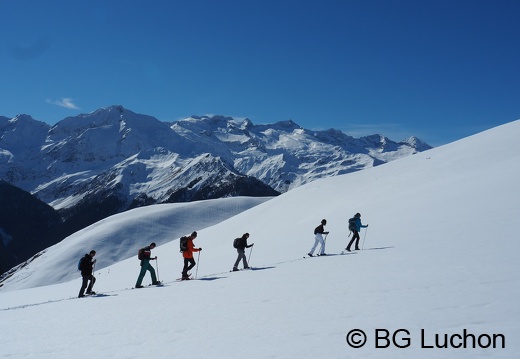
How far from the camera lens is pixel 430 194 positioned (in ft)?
90.3

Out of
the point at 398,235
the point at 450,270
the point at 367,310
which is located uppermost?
the point at 398,235

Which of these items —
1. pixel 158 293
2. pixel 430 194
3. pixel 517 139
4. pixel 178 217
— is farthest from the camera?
pixel 178 217

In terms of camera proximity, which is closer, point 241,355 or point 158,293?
point 241,355

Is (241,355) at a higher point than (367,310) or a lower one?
lower

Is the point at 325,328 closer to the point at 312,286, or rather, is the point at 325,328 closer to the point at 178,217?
the point at 312,286

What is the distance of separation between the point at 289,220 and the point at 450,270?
26.0 meters

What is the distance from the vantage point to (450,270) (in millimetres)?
12000

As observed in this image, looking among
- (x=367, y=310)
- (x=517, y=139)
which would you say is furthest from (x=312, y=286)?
(x=517, y=139)

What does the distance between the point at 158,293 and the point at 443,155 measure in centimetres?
3156

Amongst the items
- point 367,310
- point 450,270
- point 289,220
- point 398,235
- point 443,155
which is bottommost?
point 367,310

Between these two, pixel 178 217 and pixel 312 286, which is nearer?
pixel 312 286

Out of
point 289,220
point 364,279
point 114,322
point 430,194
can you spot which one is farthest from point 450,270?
point 289,220

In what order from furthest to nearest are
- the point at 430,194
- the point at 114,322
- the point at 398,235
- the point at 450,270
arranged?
the point at 430,194
the point at 398,235
the point at 450,270
the point at 114,322

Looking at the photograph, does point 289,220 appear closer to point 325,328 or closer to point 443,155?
point 443,155
